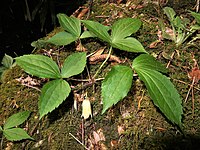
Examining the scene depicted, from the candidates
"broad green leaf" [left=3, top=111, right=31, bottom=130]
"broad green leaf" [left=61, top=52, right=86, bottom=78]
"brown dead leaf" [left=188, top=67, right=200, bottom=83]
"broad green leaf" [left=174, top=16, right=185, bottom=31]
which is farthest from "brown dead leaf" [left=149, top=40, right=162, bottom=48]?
"broad green leaf" [left=3, top=111, right=31, bottom=130]

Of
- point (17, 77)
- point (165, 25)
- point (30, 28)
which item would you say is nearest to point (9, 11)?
point (30, 28)

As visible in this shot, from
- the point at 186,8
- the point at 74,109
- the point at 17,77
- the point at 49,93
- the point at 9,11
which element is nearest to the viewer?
the point at 49,93

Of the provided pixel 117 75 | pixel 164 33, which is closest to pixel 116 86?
pixel 117 75

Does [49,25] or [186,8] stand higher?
[186,8]

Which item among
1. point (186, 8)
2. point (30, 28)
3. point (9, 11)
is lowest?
point (30, 28)

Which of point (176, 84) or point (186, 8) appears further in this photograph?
point (186, 8)

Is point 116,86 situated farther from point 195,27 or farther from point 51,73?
point 195,27

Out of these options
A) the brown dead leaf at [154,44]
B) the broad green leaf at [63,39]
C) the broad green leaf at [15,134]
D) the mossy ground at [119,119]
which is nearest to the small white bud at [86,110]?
the mossy ground at [119,119]

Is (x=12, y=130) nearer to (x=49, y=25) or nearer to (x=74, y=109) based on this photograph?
(x=74, y=109)

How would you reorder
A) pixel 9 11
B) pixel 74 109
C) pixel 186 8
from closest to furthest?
pixel 74 109
pixel 186 8
pixel 9 11

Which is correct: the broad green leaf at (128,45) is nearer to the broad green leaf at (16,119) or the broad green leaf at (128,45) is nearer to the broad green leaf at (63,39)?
the broad green leaf at (63,39)
